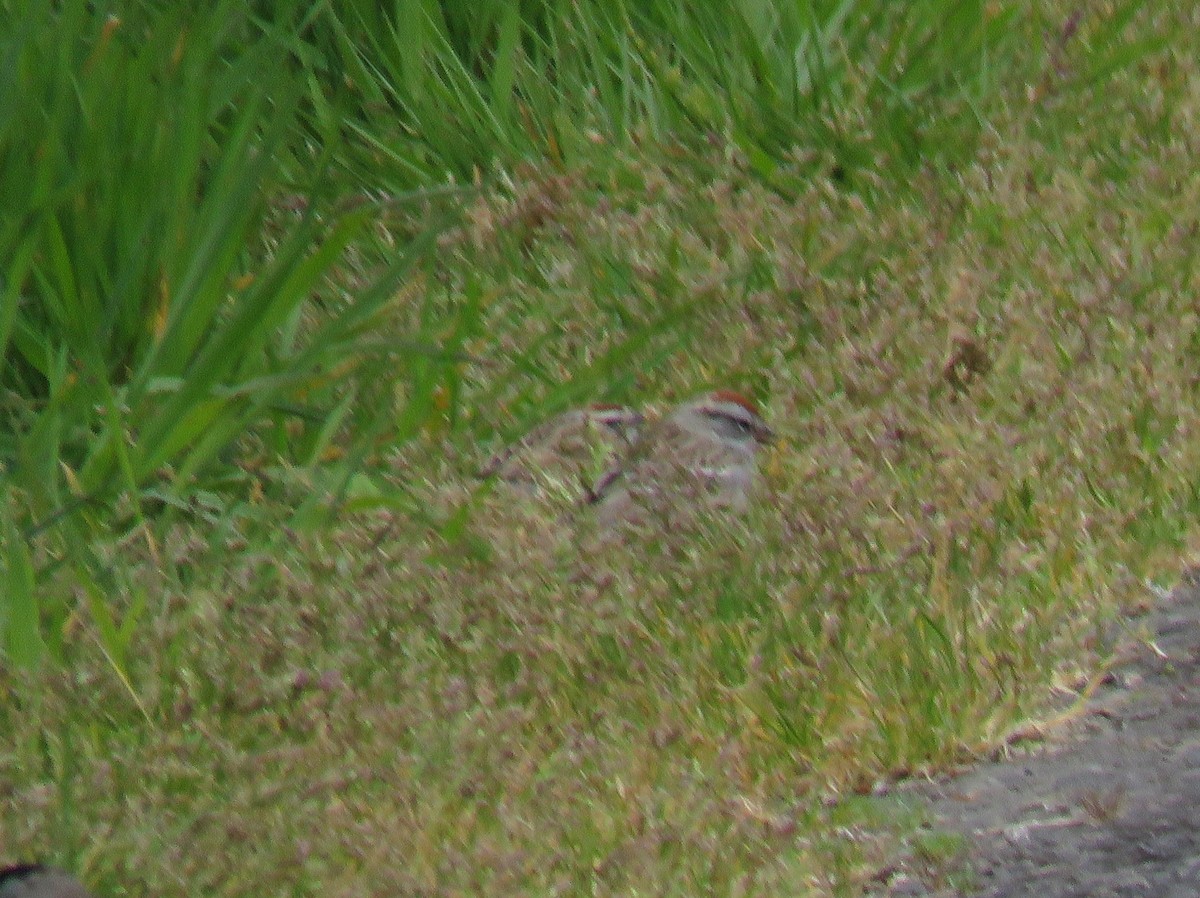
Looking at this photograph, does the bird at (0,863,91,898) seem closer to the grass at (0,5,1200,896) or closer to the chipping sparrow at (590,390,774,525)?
the grass at (0,5,1200,896)

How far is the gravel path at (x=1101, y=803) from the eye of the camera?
2.84 m

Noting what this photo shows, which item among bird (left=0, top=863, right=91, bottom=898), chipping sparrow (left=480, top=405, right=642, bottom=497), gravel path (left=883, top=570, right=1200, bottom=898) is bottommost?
bird (left=0, top=863, right=91, bottom=898)

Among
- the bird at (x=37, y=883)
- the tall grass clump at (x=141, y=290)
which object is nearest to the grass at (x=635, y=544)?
the tall grass clump at (x=141, y=290)

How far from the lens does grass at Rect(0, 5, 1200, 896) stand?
3027 millimetres

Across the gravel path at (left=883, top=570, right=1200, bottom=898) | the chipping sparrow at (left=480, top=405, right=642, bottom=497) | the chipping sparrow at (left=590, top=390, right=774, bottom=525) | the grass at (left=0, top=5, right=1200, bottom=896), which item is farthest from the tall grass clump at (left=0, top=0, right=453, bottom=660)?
the gravel path at (left=883, top=570, right=1200, bottom=898)

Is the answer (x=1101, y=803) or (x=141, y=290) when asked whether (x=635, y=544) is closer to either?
(x=1101, y=803)

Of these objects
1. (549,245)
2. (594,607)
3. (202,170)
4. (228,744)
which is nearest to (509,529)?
(594,607)

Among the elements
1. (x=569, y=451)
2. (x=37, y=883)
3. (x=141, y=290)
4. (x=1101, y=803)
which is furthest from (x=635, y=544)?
(x=37, y=883)

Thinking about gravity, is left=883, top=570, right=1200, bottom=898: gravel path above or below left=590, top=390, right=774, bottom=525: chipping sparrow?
below

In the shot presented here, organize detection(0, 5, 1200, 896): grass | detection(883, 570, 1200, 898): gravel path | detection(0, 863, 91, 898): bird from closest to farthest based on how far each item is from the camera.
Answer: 1. detection(0, 863, 91, 898): bird
2. detection(883, 570, 1200, 898): gravel path
3. detection(0, 5, 1200, 896): grass

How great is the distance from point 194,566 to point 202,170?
5.61ft

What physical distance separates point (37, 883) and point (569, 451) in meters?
2.05

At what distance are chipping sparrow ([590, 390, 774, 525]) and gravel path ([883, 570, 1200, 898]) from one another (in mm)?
851

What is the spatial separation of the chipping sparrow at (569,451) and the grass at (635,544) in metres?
0.06
